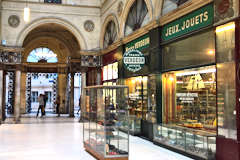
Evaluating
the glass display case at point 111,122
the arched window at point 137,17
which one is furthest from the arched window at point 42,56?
the glass display case at point 111,122

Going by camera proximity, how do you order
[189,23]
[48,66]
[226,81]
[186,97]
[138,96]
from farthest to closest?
[48,66] < [138,96] < [186,97] < [189,23] < [226,81]

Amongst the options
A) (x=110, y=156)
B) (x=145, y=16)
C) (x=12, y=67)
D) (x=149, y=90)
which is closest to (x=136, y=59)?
(x=149, y=90)

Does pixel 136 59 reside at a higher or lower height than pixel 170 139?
higher

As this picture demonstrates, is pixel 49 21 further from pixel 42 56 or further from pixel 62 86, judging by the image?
pixel 62 86

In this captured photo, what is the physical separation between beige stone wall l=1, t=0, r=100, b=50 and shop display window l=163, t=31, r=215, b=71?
8412 millimetres

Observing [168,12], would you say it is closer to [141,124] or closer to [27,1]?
[141,124]

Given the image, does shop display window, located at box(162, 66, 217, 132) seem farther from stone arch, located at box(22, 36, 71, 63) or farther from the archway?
the archway

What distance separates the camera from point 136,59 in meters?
10.6

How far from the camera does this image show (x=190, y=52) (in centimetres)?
891

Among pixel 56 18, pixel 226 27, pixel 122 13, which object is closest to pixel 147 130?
pixel 226 27

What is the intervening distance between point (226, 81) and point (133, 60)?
13.2 ft

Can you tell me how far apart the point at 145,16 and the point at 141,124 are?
3973mm

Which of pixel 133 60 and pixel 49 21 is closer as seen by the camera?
pixel 133 60

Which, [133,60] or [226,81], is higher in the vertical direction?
[133,60]
